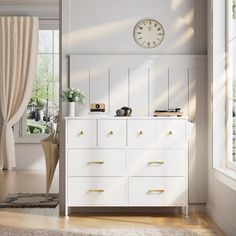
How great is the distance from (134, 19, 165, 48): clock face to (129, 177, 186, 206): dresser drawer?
130 cm

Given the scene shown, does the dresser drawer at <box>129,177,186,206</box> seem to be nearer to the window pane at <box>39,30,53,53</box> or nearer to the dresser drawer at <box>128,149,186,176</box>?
the dresser drawer at <box>128,149,186,176</box>

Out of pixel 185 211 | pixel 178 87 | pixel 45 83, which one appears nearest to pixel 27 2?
pixel 45 83

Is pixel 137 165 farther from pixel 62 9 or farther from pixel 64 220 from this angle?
pixel 62 9

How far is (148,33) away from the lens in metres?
5.05

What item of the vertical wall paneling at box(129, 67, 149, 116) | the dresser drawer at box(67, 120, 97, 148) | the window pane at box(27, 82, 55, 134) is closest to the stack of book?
the vertical wall paneling at box(129, 67, 149, 116)

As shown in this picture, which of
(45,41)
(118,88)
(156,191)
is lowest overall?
(156,191)

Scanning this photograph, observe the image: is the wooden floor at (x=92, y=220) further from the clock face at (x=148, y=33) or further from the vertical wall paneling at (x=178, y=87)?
the clock face at (x=148, y=33)

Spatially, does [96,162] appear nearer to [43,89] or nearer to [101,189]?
[101,189]

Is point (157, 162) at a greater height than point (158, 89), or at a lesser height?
lesser

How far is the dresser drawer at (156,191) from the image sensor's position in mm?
4773

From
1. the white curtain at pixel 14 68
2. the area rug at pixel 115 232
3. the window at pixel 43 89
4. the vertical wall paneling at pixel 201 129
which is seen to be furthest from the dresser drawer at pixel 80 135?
the window at pixel 43 89

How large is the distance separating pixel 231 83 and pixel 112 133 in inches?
45.3

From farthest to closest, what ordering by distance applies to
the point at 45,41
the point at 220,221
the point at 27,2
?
1. the point at 45,41
2. the point at 27,2
3. the point at 220,221

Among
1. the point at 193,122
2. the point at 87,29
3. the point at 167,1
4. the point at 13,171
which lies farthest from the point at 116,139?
the point at 13,171
